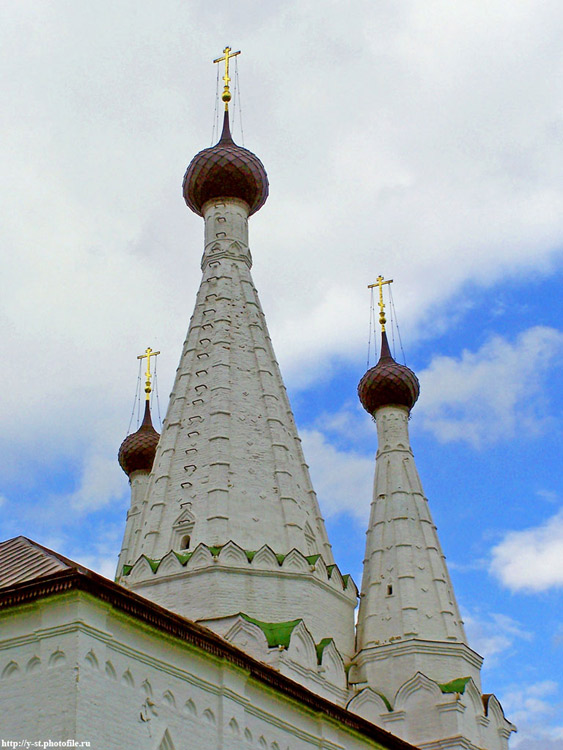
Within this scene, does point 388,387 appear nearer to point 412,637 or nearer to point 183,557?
point 412,637

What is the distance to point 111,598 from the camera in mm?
9922

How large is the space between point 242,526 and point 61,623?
8.37 metres

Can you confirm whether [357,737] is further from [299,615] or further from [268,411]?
[268,411]

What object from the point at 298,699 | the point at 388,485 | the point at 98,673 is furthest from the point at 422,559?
the point at 98,673

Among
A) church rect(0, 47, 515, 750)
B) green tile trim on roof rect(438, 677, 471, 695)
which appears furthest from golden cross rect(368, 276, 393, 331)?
green tile trim on roof rect(438, 677, 471, 695)

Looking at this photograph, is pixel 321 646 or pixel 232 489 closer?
pixel 321 646

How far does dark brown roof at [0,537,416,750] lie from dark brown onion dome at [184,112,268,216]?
12.2 meters

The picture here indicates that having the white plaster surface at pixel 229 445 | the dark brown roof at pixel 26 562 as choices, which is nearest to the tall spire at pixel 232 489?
the white plaster surface at pixel 229 445

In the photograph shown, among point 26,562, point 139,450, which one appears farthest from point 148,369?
point 26,562

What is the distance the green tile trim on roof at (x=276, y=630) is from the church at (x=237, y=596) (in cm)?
3

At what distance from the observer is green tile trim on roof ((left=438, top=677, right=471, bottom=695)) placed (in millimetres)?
17891

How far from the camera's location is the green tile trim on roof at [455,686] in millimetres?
17891

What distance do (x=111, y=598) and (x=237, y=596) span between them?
7.26 meters

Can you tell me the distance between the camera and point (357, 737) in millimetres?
13523
